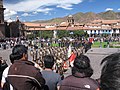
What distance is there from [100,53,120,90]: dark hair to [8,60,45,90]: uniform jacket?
2.22 meters

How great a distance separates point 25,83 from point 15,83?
0.16 meters

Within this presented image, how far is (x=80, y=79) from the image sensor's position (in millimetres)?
3256

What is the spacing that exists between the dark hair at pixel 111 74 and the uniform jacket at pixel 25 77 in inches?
87.3

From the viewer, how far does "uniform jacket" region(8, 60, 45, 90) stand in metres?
3.51

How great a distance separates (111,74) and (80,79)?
1.98m

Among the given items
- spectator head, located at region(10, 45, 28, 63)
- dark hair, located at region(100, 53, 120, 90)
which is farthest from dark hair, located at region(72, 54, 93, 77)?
dark hair, located at region(100, 53, 120, 90)

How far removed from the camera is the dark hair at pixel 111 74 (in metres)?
1.26

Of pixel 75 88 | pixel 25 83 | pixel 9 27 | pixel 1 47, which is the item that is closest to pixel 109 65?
pixel 75 88

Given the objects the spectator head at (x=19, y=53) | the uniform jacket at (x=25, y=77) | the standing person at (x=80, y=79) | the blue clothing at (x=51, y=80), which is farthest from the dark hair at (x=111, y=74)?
the blue clothing at (x=51, y=80)

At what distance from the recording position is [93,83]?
322 centimetres

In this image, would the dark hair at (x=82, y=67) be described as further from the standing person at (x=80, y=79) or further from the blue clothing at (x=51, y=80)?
the blue clothing at (x=51, y=80)

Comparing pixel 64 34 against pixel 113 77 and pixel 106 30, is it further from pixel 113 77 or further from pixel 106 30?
pixel 113 77

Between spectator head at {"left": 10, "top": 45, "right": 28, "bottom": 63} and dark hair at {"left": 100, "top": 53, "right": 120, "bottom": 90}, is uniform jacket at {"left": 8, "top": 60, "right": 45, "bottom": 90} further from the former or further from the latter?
dark hair at {"left": 100, "top": 53, "right": 120, "bottom": 90}

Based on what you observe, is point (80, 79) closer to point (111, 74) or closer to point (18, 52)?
point (18, 52)
